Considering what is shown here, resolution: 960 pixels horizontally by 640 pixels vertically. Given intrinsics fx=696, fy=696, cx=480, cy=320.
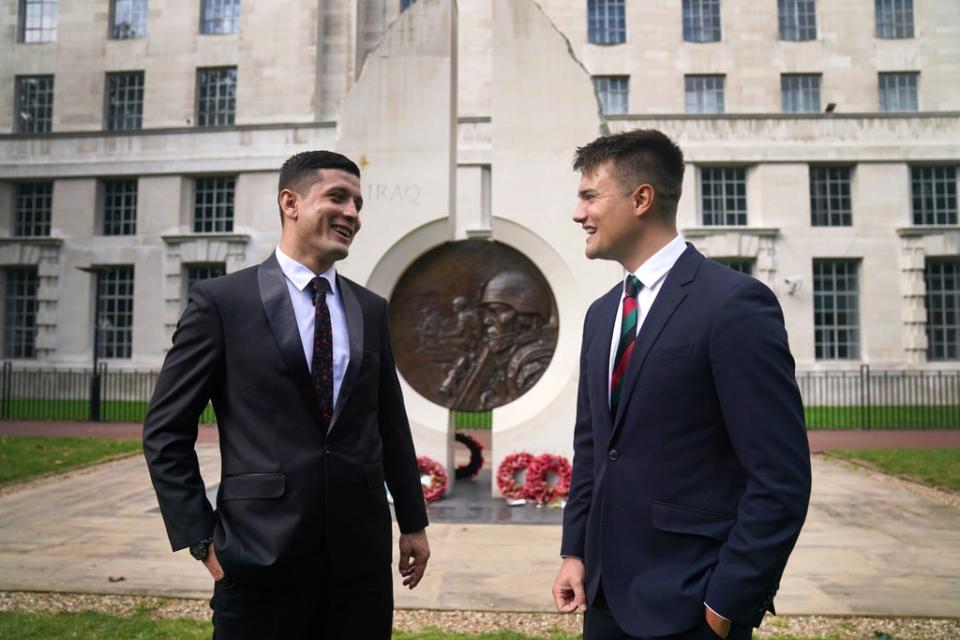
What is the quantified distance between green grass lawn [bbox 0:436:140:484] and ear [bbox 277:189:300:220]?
379 inches

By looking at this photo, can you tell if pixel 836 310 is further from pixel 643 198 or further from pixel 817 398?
pixel 643 198

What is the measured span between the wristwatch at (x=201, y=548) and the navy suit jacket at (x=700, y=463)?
1.33m

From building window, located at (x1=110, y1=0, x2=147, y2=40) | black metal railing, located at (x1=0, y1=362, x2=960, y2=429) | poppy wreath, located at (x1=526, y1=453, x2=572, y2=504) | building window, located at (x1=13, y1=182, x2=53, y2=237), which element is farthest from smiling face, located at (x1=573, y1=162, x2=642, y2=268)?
building window, located at (x1=110, y1=0, x2=147, y2=40)

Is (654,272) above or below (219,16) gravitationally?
below

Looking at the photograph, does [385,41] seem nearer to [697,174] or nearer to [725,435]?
[725,435]

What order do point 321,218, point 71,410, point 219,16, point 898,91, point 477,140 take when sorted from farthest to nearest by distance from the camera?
point 219,16 → point 898,91 → point 477,140 → point 71,410 → point 321,218

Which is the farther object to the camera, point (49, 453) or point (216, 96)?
point (216, 96)

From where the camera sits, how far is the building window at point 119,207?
89.5 feet

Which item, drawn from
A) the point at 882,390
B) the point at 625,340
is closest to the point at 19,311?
the point at 625,340

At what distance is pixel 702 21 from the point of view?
26969 mm

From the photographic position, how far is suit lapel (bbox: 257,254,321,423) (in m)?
2.54

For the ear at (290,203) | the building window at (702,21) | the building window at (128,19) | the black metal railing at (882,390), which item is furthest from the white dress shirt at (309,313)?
the building window at (128,19)

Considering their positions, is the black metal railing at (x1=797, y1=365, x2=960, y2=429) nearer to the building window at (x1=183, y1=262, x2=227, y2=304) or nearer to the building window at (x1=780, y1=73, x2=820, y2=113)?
the building window at (x1=780, y1=73, x2=820, y2=113)

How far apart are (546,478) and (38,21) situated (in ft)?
103
